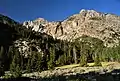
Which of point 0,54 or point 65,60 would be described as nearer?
point 0,54

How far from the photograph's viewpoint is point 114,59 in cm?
18962

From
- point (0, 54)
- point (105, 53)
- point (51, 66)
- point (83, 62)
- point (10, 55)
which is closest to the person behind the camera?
point (51, 66)

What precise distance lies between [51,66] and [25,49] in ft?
219

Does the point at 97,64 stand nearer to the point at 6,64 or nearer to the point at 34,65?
the point at 34,65

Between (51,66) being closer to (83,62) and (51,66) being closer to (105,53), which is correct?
(83,62)

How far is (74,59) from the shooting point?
200 metres

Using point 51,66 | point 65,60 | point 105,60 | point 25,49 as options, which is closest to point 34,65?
point 51,66

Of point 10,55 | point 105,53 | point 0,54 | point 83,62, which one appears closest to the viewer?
point 83,62

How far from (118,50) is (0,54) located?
8051 centimetres

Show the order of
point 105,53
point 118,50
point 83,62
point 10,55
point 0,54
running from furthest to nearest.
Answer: point 105,53 < point 118,50 < point 10,55 < point 0,54 < point 83,62

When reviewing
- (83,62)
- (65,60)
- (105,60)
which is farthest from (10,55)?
(105,60)

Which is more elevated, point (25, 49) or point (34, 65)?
point (25, 49)

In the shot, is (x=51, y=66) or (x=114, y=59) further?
(x=114, y=59)

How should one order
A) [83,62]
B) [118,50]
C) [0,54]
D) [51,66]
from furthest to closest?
[118,50] → [0,54] → [83,62] → [51,66]
